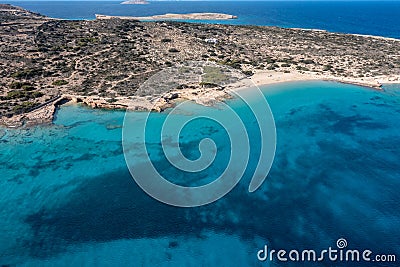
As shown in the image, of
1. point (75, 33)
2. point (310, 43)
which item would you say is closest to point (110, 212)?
point (75, 33)

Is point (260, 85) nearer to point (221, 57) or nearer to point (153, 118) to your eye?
point (221, 57)

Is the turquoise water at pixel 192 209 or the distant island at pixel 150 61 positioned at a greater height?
the distant island at pixel 150 61

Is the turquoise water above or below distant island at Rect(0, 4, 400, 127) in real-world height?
below

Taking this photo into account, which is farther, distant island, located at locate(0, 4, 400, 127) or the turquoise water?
distant island, located at locate(0, 4, 400, 127)

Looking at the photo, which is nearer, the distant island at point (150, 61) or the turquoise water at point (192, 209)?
the turquoise water at point (192, 209)

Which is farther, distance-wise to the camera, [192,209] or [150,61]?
[150,61]

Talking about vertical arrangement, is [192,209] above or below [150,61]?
below
